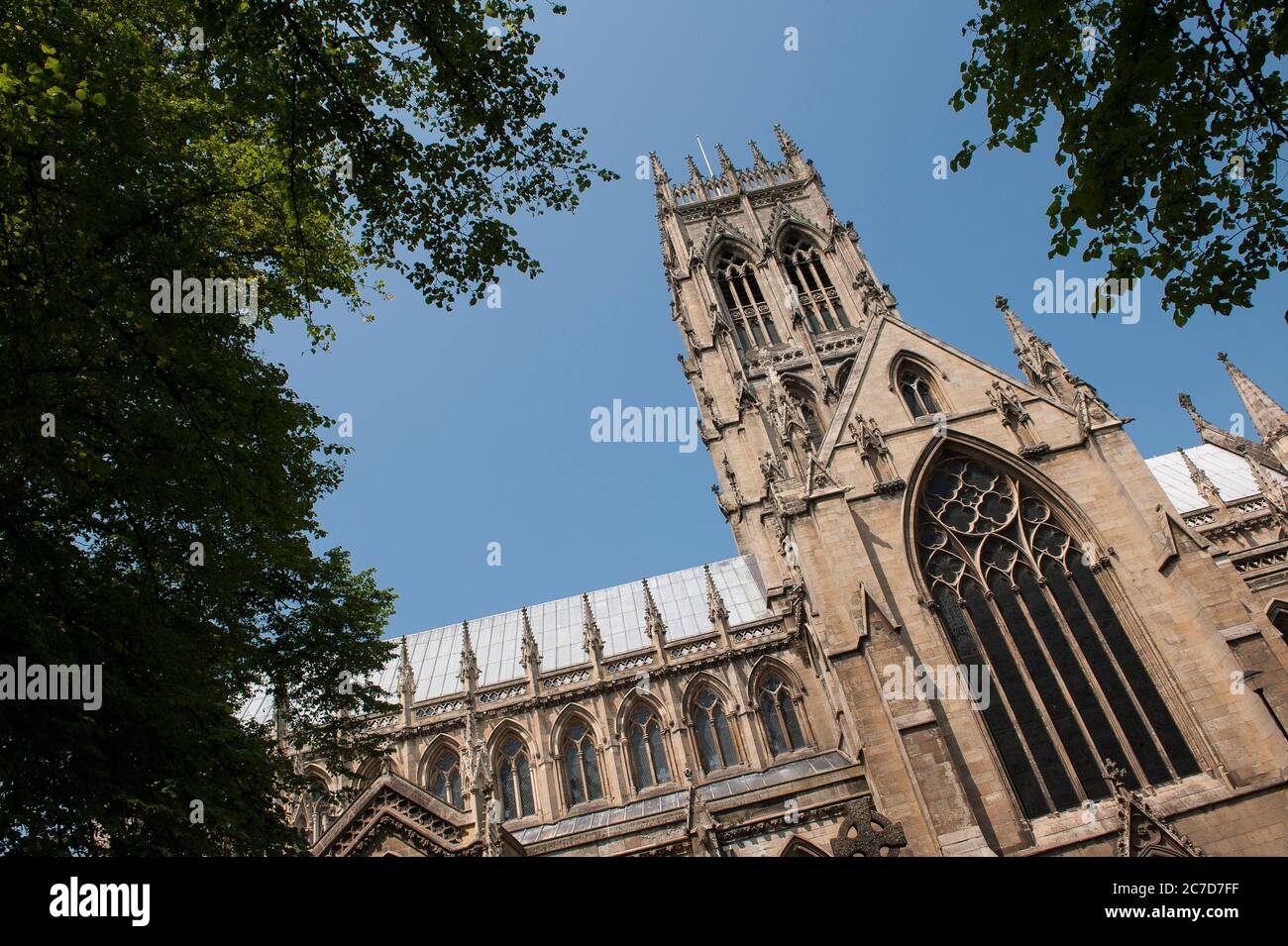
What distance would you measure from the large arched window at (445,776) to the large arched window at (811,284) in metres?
23.9

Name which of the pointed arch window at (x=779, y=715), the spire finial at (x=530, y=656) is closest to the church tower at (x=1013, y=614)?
the pointed arch window at (x=779, y=715)

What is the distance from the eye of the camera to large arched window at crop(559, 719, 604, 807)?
23.0 m

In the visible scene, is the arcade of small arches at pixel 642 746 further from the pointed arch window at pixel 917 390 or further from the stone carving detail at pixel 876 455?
the pointed arch window at pixel 917 390

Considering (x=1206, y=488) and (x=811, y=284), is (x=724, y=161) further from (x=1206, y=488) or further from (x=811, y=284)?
(x=1206, y=488)

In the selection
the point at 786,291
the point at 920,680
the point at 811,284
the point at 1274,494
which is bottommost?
the point at 920,680

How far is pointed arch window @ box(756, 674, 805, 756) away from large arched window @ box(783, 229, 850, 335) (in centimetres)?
1805

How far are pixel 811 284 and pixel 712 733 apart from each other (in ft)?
76.0

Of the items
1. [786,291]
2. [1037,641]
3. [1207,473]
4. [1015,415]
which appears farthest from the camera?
[786,291]

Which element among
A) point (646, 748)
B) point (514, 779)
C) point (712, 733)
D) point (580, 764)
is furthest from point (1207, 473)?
point (514, 779)

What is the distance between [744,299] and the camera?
1473 inches

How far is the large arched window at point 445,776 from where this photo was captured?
922 inches

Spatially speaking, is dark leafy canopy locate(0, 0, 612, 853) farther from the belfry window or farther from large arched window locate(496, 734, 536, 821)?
the belfry window

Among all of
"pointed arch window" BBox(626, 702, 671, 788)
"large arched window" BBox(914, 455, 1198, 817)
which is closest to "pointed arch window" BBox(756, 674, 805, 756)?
"pointed arch window" BBox(626, 702, 671, 788)

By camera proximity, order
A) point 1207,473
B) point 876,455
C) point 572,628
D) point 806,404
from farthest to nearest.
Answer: point 806,404 < point 1207,473 < point 572,628 < point 876,455
